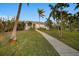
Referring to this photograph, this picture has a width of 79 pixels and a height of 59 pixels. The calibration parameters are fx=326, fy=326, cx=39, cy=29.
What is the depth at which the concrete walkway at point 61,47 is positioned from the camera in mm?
7379

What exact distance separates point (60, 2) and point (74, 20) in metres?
0.71

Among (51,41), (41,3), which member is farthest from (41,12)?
(51,41)

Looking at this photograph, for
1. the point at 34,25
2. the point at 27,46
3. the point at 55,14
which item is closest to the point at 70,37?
the point at 55,14

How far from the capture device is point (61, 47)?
7.75 meters

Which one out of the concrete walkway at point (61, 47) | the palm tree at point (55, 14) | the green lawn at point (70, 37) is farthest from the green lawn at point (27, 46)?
the palm tree at point (55, 14)

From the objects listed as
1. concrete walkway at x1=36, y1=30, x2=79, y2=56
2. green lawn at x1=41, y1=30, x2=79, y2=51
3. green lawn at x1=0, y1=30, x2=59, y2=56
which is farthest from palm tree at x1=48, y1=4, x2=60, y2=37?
green lawn at x1=0, y1=30, x2=59, y2=56

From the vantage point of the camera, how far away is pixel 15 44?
772 centimetres

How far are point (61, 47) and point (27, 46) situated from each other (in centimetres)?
81

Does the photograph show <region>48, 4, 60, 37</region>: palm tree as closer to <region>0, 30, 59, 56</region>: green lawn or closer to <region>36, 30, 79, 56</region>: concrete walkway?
<region>36, 30, 79, 56</region>: concrete walkway

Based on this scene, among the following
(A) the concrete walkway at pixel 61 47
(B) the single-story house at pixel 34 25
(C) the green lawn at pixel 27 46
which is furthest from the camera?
(B) the single-story house at pixel 34 25

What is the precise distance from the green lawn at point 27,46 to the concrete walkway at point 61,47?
124mm

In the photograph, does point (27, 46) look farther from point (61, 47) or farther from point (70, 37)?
point (70, 37)

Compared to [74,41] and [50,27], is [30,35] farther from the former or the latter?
[74,41]

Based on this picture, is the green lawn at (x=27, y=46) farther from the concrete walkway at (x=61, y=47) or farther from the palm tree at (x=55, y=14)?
the palm tree at (x=55, y=14)
